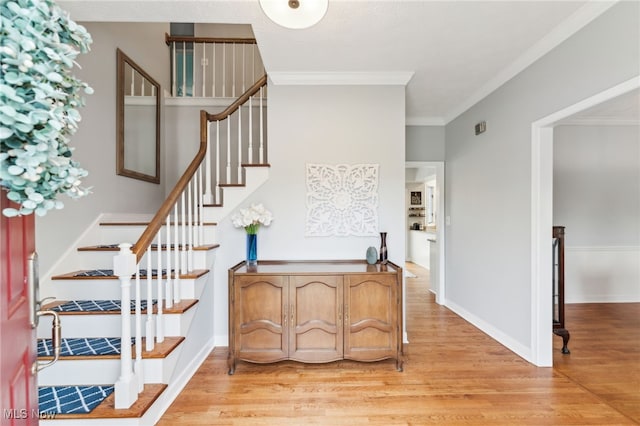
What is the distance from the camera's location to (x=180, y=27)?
195 inches

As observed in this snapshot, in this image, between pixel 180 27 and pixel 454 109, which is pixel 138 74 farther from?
pixel 454 109

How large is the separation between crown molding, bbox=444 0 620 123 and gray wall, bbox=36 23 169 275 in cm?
377

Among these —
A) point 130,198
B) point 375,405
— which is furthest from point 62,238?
point 375,405

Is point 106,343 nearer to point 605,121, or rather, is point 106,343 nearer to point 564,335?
point 564,335

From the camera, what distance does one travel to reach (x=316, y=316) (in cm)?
257

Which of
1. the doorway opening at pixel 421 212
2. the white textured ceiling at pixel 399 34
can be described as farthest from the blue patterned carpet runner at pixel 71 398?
the doorway opening at pixel 421 212

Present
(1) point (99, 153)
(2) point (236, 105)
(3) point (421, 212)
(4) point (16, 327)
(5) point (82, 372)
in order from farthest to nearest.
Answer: (3) point (421, 212) < (2) point (236, 105) < (1) point (99, 153) < (5) point (82, 372) < (4) point (16, 327)

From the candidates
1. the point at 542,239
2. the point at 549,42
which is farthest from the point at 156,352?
the point at 549,42

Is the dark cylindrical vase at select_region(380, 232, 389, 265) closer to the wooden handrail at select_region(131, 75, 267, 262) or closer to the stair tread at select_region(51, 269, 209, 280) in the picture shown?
the stair tread at select_region(51, 269, 209, 280)

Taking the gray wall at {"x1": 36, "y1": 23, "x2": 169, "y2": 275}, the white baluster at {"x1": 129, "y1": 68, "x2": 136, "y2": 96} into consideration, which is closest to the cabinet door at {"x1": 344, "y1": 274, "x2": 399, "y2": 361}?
the gray wall at {"x1": 36, "y1": 23, "x2": 169, "y2": 275}

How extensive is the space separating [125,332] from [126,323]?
5cm

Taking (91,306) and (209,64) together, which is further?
(209,64)

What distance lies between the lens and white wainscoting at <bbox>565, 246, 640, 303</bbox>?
4.43 meters

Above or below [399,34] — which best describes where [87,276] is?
below
